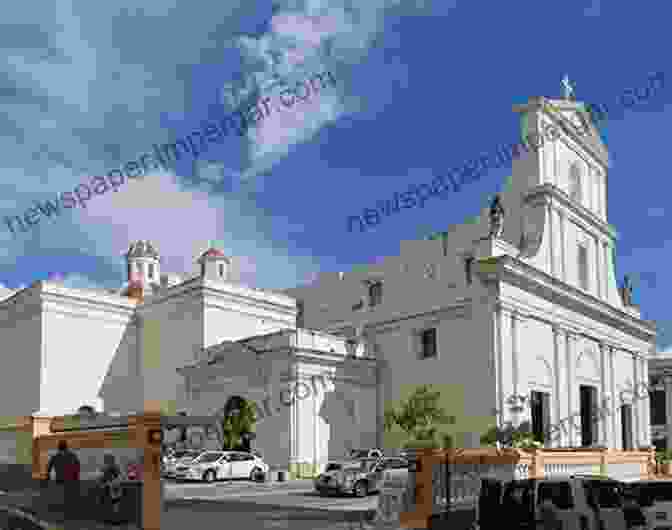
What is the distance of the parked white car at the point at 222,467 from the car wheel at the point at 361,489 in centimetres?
835

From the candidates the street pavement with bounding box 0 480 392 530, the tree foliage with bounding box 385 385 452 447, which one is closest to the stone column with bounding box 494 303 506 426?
the tree foliage with bounding box 385 385 452 447

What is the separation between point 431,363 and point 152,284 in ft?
92.1

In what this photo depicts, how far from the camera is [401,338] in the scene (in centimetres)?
4488

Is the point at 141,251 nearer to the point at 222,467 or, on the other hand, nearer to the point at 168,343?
the point at 168,343

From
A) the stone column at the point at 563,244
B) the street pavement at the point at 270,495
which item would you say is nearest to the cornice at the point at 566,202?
the stone column at the point at 563,244

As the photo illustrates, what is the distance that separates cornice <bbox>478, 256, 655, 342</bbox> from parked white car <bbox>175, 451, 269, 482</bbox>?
13.6 metres

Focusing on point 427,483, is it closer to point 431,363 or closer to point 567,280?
point 431,363

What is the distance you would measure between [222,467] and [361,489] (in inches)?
333

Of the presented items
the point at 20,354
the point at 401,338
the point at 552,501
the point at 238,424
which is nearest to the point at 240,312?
the point at 401,338

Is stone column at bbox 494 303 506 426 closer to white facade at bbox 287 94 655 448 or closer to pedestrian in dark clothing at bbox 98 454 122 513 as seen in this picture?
white facade at bbox 287 94 655 448

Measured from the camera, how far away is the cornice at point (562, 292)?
4006 cm

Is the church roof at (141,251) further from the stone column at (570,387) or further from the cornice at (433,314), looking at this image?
the stone column at (570,387)

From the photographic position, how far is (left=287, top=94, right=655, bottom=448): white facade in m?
40.7

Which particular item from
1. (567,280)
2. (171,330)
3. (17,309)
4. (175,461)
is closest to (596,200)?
(567,280)
